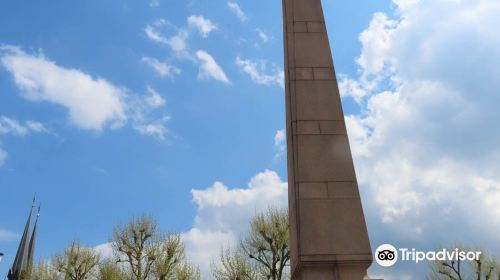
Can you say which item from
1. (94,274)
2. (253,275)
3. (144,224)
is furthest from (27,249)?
(253,275)

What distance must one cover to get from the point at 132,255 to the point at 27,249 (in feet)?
77.1

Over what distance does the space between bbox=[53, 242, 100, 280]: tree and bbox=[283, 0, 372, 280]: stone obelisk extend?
85.3 feet

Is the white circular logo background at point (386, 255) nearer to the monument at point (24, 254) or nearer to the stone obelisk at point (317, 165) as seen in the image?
the stone obelisk at point (317, 165)

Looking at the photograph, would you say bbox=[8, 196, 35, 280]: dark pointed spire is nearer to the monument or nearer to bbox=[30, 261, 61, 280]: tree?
the monument

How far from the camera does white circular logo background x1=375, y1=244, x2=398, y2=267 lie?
818 centimetres

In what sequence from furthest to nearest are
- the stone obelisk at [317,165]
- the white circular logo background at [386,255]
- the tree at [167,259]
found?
1. the tree at [167,259]
2. the white circular logo background at [386,255]
3. the stone obelisk at [317,165]

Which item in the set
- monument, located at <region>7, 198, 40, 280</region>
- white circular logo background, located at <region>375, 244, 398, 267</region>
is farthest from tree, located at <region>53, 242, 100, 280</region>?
white circular logo background, located at <region>375, 244, 398, 267</region>

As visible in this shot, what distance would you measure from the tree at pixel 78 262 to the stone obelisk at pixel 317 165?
85.3 ft

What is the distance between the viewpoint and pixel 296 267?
7266mm

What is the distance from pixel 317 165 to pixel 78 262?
27930mm

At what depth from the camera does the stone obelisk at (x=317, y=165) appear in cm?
692

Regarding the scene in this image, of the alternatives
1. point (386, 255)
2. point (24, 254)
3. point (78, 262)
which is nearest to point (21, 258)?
point (24, 254)

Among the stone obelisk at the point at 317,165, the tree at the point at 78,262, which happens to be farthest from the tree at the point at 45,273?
the stone obelisk at the point at 317,165

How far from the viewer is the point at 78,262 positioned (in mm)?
31016
